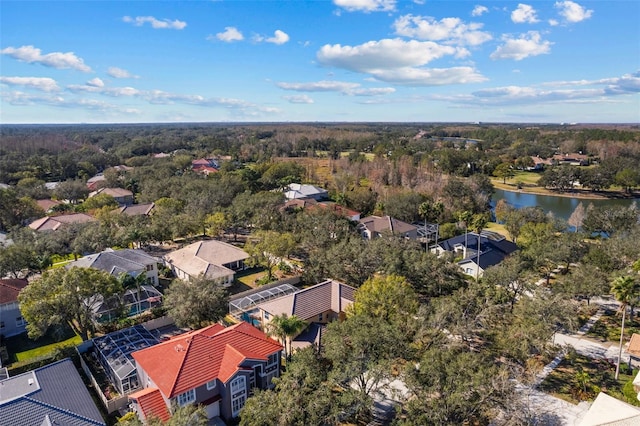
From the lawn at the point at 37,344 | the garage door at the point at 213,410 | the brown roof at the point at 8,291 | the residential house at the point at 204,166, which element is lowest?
the lawn at the point at 37,344

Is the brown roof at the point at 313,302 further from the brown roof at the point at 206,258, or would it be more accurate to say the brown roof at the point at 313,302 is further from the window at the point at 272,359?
the brown roof at the point at 206,258

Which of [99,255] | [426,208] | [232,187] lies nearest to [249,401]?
[99,255]

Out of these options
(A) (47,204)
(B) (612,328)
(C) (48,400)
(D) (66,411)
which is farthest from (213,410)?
(A) (47,204)

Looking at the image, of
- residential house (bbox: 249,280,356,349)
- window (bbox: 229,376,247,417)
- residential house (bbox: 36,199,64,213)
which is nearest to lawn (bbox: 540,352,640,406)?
residential house (bbox: 249,280,356,349)

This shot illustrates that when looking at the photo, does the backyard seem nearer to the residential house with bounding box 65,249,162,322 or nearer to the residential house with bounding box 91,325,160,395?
the residential house with bounding box 65,249,162,322

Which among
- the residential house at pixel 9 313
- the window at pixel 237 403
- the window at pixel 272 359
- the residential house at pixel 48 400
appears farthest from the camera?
the residential house at pixel 9 313

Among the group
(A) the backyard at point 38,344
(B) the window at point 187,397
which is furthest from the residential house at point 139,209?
(B) the window at point 187,397

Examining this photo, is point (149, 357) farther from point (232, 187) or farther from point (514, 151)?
point (514, 151)
